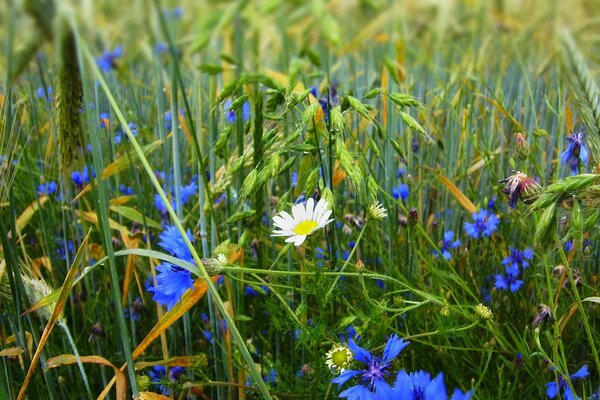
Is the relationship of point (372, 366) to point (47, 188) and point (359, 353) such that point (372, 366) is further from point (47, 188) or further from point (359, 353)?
point (47, 188)

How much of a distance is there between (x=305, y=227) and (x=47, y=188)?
60cm

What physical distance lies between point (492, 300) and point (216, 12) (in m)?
0.66

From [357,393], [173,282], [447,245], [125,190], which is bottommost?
[357,393]

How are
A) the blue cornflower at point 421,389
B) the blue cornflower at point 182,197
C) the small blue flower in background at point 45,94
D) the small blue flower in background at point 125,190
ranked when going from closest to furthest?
the blue cornflower at point 421,389 → the small blue flower in background at point 45,94 → the blue cornflower at point 182,197 → the small blue flower in background at point 125,190

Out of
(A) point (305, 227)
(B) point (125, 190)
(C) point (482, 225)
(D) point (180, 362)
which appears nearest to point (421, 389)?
(A) point (305, 227)

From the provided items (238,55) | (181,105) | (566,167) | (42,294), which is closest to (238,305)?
(42,294)

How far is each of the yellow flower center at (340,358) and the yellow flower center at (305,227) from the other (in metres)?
0.15

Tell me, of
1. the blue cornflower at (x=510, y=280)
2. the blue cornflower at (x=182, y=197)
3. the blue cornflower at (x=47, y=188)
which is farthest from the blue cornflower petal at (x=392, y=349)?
the blue cornflower at (x=47, y=188)

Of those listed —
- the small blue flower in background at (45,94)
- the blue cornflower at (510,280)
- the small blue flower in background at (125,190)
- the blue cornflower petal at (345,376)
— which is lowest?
the blue cornflower petal at (345,376)

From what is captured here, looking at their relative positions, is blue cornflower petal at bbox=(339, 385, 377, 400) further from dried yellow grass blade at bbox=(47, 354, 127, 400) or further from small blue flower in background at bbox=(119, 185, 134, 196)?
small blue flower in background at bbox=(119, 185, 134, 196)

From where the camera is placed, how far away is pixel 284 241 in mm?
1129

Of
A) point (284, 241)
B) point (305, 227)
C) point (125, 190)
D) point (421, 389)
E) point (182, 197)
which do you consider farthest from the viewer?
point (125, 190)

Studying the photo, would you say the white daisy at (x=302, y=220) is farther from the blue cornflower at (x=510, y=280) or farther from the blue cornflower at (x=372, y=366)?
the blue cornflower at (x=510, y=280)

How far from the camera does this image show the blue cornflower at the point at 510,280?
117 cm
